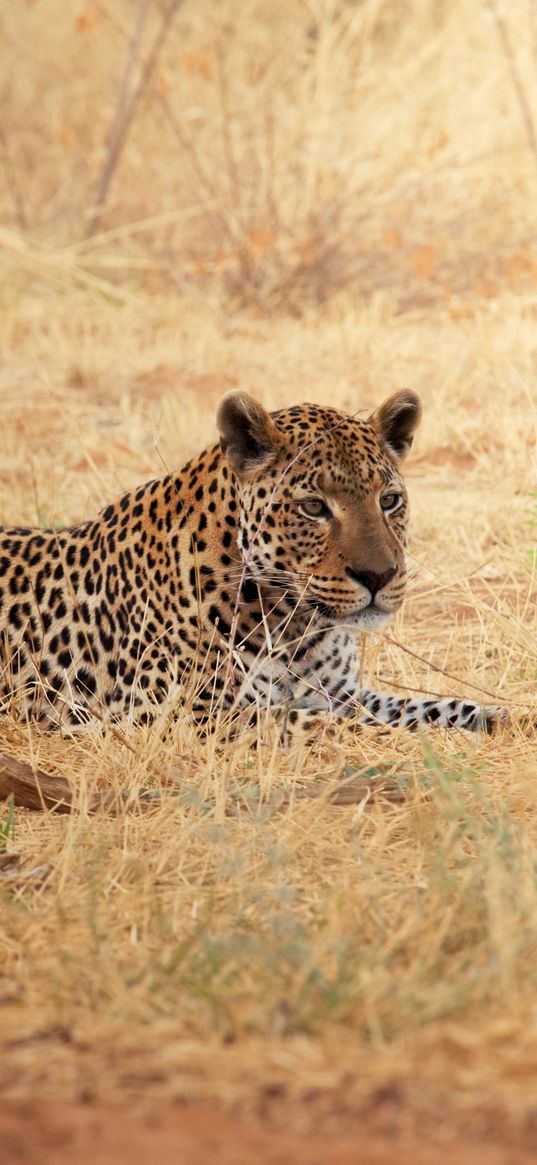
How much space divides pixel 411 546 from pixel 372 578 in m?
2.73

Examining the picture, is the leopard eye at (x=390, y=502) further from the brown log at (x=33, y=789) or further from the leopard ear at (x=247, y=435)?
the brown log at (x=33, y=789)

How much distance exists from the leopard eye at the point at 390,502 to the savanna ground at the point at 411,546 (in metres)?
0.36

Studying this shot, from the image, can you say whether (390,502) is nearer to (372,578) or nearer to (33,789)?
(372,578)

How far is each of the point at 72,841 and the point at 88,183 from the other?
1284 cm

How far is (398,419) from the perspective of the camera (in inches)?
226

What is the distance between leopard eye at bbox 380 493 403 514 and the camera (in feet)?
18.0

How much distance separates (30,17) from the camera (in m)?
19.9

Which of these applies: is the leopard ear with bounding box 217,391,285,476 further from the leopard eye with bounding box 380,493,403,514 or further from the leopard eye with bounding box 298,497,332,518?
the leopard eye with bounding box 380,493,403,514

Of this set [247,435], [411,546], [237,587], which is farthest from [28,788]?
[411,546]

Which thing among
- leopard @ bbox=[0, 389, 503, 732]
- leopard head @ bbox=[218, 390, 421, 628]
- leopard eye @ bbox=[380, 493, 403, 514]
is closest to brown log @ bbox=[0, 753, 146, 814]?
leopard @ bbox=[0, 389, 503, 732]

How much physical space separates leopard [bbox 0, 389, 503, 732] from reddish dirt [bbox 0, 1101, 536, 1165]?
237cm

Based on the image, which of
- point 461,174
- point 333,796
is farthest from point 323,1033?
point 461,174

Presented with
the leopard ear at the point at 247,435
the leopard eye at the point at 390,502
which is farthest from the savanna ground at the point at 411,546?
the leopard ear at the point at 247,435

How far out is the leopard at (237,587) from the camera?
5.35m
